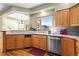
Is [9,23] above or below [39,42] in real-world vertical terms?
above

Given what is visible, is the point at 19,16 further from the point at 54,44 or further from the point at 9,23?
the point at 54,44

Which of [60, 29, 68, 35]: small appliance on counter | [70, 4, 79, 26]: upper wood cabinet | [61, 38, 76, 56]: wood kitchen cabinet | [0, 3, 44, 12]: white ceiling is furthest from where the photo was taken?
[60, 29, 68, 35]: small appliance on counter

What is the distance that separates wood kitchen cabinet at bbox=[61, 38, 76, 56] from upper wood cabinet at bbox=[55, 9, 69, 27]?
0.41 metres

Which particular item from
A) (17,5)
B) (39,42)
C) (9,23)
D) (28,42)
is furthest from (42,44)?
(17,5)

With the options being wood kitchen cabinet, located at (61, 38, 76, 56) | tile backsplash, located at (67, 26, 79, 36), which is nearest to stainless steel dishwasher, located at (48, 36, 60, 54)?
wood kitchen cabinet, located at (61, 38, 76, 56)

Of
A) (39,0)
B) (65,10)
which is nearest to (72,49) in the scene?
(65,10)

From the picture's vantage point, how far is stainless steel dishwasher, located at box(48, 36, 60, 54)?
277 cm

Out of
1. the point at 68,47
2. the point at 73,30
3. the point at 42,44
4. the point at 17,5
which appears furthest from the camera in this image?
the point at 42,44

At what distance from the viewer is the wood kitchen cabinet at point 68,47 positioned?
2325 millimetres

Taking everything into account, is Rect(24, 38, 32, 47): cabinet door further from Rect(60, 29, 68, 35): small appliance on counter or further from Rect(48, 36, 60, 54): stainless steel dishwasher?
Rect(60, 29, 68, 35): small appliance on counter

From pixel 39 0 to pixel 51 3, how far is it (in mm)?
242

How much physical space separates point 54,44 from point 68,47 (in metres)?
0.42

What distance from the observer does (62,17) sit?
9.16 feet

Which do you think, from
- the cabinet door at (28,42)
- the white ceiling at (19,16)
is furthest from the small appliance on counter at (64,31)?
the white ceiling at (19,16)
